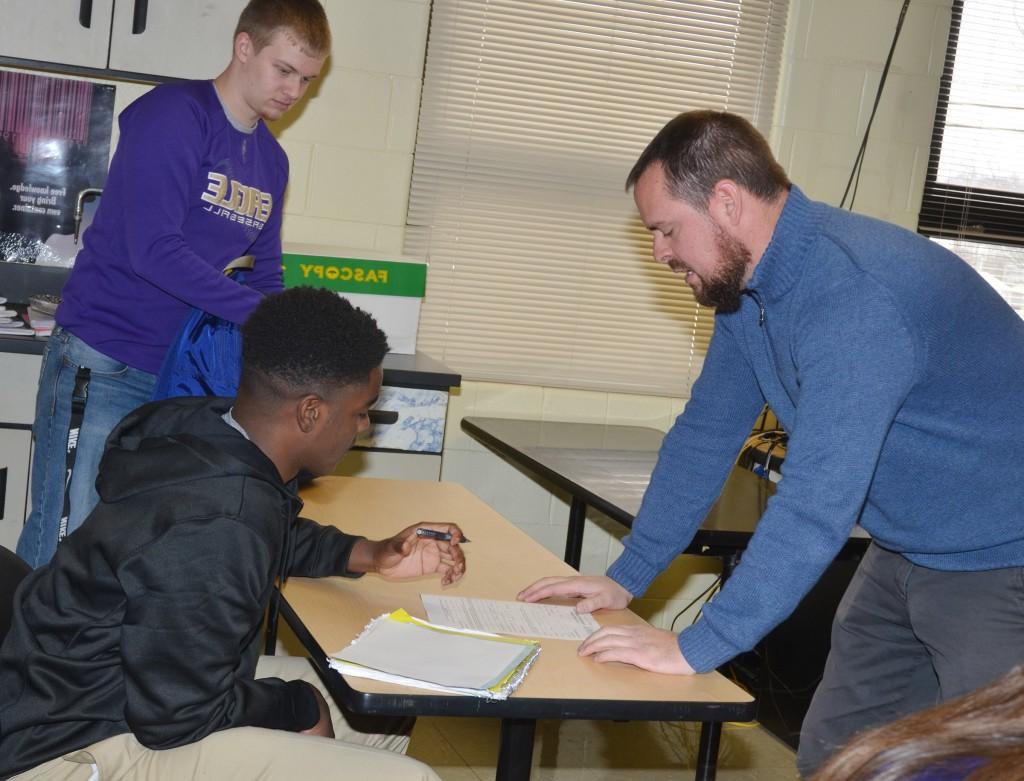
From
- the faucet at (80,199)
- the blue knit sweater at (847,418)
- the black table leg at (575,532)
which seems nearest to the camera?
the blue knit sweater at (847,418)

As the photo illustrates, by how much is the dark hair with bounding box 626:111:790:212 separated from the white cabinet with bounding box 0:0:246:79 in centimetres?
189

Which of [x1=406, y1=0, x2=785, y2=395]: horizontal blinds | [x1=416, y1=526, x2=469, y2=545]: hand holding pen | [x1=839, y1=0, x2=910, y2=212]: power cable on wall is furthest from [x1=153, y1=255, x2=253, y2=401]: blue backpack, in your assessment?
[x1=839, y1=0, x2=910, y2=212]: power cable on wall

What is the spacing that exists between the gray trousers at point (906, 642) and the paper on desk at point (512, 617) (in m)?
0.44

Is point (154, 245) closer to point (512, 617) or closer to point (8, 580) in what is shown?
point (8, 580)

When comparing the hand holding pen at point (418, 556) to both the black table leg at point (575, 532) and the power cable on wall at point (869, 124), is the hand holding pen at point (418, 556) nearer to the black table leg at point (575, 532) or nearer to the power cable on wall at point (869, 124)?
the black table leg at point (575, 532)

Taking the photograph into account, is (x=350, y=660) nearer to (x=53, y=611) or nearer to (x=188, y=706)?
(x=188, y=706)

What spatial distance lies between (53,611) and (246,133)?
138 cm

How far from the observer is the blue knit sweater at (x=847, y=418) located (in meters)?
1.54

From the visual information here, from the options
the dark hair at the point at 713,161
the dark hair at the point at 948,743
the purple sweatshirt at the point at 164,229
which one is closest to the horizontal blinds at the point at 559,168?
the purple sweatshirt at the point at 164,229

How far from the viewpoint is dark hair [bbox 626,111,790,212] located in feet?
5.66

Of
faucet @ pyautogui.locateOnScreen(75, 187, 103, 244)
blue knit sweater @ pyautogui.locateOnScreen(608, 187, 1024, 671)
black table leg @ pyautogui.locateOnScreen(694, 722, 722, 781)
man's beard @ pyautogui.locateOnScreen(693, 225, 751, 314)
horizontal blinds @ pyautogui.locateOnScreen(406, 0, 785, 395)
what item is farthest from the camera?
horizontal blinds @ pyautogui.locateOnScreen(406, 0, 785, 395)

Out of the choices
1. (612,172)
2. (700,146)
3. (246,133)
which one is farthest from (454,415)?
(700,146)

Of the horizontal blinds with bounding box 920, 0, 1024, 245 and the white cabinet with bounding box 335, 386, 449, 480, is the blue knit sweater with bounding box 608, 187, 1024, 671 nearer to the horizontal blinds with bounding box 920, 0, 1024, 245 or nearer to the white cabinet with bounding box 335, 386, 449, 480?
the white cabinet with bounding box 335, 386, 449, 480

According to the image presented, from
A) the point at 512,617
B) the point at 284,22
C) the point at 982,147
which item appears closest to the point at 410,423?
the point at 284,22
